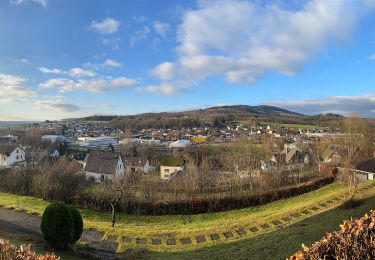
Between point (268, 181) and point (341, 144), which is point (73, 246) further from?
point (341, 144)

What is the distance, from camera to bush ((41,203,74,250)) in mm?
12766

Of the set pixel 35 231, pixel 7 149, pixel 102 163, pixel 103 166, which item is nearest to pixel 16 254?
pixel 35 231

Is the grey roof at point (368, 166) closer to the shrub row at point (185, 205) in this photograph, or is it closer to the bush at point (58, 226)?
the shrub row at point (185, 205)

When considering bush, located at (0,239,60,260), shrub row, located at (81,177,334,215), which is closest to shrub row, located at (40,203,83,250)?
bush, located at (0,239,60,260)

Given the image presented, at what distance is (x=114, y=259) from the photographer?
13234mm

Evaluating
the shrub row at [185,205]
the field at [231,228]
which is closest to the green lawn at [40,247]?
the field at [231,228]

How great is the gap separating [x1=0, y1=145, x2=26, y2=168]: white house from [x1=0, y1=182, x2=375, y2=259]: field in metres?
33.3

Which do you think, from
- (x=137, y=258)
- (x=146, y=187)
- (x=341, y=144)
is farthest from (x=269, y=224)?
(x=341, y=144)

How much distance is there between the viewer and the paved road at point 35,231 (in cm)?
1452

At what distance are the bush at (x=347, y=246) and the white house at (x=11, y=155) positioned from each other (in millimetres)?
57592

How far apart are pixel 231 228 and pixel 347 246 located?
14.9 m

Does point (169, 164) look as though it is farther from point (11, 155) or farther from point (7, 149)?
point (7, 149)

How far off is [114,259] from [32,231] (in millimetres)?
6064

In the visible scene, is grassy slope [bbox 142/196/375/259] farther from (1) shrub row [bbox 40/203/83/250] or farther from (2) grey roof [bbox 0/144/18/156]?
(2) grey roof [bbox 0/144/18/156]
